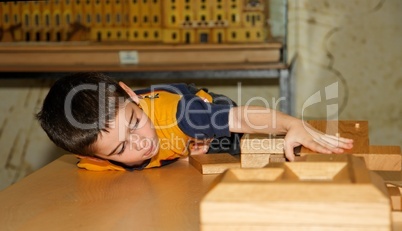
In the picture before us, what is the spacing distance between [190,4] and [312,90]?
0.67 metres

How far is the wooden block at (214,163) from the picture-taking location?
1.53 metres

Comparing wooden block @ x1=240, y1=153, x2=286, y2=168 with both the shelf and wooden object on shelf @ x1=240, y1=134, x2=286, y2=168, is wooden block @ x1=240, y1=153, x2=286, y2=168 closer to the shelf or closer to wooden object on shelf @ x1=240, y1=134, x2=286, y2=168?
wooden object on shelf @ x1=240, y1=134, x2=286, y2=168

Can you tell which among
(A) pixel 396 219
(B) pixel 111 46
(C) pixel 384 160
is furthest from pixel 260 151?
(B) pixel 111 46

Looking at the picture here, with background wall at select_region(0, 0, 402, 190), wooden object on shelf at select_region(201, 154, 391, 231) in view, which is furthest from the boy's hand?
background wall at select_region(0, 0, 402, 190)

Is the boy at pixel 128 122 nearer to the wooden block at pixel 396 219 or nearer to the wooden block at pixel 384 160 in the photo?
the wooden block at pixel 384 160

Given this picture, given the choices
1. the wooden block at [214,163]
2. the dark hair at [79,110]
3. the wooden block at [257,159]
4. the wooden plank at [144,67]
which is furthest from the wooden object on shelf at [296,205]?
the wooden plank at [144,67]

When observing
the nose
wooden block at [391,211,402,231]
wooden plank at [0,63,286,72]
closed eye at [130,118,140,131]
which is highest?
closed eye at [130,118,140,131]

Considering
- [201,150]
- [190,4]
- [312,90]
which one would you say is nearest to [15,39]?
[190,4]

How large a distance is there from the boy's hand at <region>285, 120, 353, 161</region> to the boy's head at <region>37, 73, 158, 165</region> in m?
0.36

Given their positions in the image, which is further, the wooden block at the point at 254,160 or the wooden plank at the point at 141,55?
the wooden plank at the point at 141,55

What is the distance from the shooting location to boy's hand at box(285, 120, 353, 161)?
1.35 metres

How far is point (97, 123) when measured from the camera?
157 centimetres

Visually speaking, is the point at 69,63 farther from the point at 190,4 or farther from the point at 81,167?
the point at 81,167

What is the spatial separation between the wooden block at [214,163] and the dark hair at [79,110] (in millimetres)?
234
